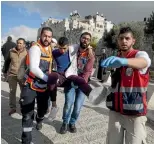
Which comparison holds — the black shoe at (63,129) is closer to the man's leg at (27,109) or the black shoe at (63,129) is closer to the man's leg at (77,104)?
the man's leg at (77,104)

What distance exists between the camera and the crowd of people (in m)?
2.95

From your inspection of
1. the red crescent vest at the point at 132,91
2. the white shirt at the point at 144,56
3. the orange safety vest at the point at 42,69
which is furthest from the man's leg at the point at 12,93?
the white shirt at the point at 144,56

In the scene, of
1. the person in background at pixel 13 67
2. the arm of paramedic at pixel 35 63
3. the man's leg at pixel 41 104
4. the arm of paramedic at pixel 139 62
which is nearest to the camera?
the arm of paramedic at pixel 139 62

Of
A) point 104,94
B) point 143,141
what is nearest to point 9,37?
point 104,94

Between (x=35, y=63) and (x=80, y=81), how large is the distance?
0.76 m

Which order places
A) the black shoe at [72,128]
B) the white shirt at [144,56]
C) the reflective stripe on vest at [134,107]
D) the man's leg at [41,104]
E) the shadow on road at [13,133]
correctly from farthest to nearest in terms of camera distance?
the black shoe at [72,128] → the shadow on road at [13,133] → the man's leg at [41,104] → the reflective stripe on vest at [134,107] → the white shirt at [144,56]

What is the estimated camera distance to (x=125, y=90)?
2996 mm

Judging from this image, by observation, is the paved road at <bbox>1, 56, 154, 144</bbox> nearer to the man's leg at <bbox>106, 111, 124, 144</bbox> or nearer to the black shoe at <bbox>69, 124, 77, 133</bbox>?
the black shoe at <bbox>69, 124, 77, 133</bbox>

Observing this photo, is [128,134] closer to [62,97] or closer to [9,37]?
[62,97]

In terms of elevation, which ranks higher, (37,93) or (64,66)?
(64,66)

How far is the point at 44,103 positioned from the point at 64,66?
73cm

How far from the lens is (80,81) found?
421 cm

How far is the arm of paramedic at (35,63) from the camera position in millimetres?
3873

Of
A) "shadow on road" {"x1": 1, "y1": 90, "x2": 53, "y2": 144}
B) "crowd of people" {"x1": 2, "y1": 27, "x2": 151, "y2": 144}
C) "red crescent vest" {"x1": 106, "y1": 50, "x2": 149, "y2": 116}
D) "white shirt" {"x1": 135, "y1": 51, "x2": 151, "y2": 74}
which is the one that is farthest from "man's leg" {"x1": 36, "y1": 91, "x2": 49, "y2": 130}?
"white shirt" {"x1": 135, "y1": 51, "x2": 151, "y2": 74}
